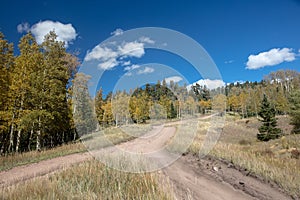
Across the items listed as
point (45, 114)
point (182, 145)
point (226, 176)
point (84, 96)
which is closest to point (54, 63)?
point (45, 114)

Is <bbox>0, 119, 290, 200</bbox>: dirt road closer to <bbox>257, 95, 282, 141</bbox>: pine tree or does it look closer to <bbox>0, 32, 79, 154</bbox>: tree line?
<bbox>0, 32, 79, 154</bbox>: tree line

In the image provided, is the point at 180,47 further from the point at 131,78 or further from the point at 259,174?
the point at 259,174

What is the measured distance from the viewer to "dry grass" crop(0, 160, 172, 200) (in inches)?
176

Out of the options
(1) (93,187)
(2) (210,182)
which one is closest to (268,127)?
(2) (210,182)

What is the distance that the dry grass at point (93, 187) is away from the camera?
448 cm

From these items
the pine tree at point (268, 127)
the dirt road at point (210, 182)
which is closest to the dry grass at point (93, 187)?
the dirt road at point (210, 182)

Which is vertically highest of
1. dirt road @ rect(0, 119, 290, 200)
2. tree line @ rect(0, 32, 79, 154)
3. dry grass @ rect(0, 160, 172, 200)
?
tree line @ rect(0, 32, 79, 154)

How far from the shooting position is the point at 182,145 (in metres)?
11.0

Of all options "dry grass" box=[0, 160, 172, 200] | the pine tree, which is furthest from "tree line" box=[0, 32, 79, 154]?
the pine tree

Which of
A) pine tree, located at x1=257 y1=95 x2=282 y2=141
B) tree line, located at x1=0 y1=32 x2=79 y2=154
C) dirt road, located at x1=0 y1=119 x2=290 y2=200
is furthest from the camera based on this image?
pine tree, located at x1=257 y1=95 x2=282 y2=141

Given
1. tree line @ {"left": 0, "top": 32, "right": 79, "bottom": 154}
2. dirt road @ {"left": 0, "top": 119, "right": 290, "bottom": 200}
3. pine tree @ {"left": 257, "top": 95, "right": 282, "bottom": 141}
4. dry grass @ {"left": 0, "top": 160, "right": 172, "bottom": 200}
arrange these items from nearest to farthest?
dry grass @ {"left": 0, "top": 160, "right": 172, "bottom": 200} < dirt road @ {"left": 0, "top": 119, "right": 290, "bottom": 200} < tree line @ {"left": 0, "top": 32, "right": 79, "bottom": 154} < pine tree @ {"left": 257, "top": 95, "right": 282, "bottom": 141}

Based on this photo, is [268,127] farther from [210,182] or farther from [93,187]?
[93,187]

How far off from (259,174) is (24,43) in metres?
19.7

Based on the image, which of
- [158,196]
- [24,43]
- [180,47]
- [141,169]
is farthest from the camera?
[24,43]
